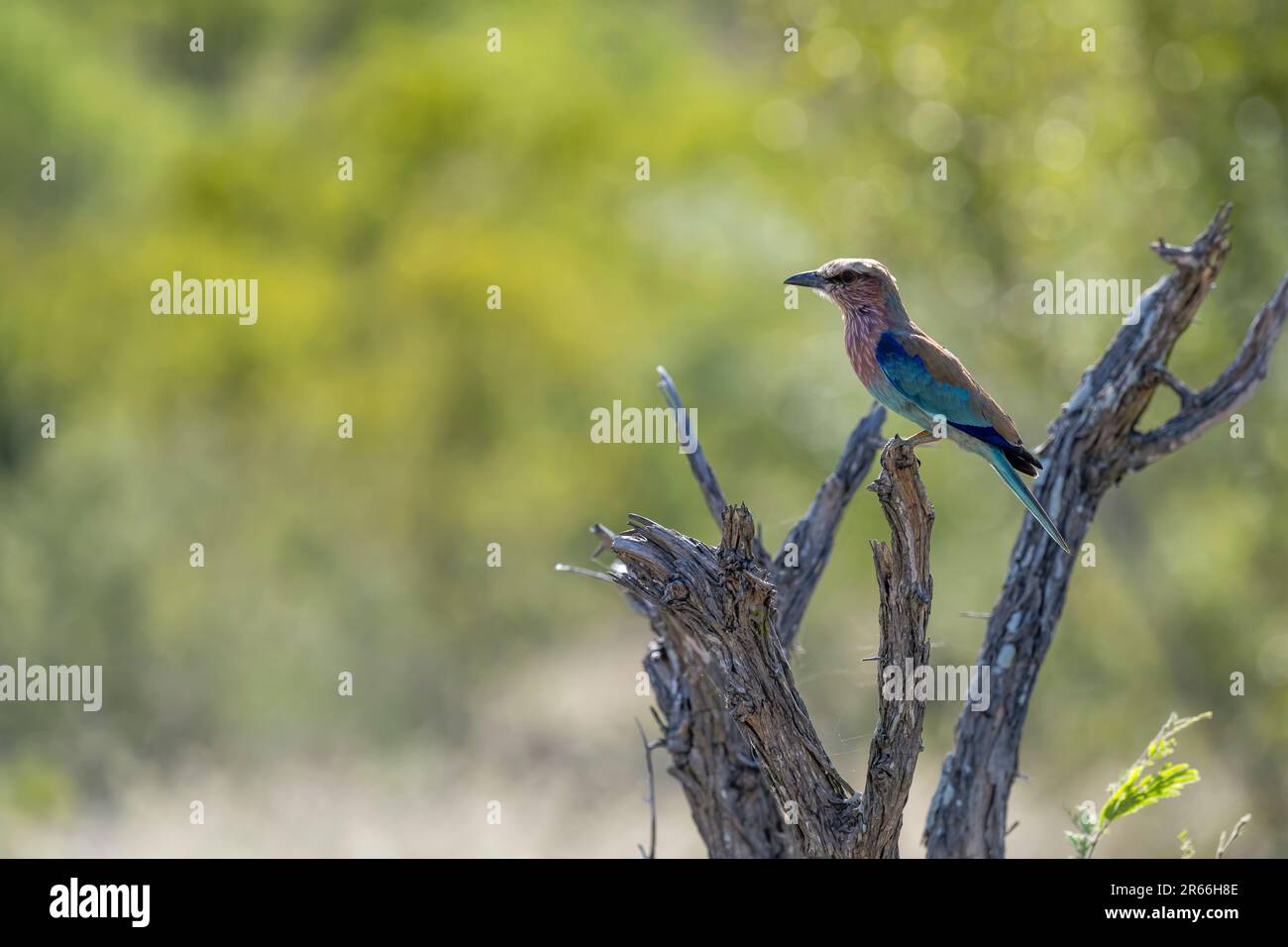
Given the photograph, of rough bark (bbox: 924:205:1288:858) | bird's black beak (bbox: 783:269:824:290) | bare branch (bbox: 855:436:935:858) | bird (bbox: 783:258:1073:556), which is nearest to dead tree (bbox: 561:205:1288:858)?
rough bark (bbox: 924:205:1288:858)

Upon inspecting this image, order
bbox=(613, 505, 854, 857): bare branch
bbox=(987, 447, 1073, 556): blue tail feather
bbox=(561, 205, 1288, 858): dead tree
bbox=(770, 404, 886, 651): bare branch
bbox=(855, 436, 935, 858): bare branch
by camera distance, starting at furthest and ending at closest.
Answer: bbox=(770, 404, 886, 651): bare branch < bbox=(561, 205, 1288, 858): dead tree < bbox=(987, 447, 1073, 556): blue tail feather < bbox=(613, 505, 854, 857): bare branch < bbox=(855, 436, 935, 858): bare branch

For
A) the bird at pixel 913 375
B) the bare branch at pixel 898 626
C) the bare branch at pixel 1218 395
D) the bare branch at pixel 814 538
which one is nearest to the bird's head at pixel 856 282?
the bird at pixel 913 375

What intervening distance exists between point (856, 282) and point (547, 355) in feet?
49.1

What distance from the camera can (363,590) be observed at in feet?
56.8

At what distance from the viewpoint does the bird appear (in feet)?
16.1

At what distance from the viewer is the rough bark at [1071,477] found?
17.5 ft

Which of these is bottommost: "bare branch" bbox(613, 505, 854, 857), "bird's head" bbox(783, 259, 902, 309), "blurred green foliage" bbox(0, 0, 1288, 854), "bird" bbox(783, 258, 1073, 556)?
"bare branch" bbox(613, 505, 854, 857)

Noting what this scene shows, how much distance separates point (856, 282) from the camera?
518 centimetres

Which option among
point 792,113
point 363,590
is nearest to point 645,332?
point 363,590

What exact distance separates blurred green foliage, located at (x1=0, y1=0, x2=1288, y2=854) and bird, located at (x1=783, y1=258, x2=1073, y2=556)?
118 centimetres

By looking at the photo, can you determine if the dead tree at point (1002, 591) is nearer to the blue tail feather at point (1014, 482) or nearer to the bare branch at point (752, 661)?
the bare branch at point (752, 661)

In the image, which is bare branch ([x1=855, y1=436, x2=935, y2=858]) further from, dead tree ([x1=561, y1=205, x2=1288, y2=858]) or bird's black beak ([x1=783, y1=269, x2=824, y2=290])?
bird's black beak ([x1=783, y1=269, x2=824, y2=290])

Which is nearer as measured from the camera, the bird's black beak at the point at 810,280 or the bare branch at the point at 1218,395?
the bird's black beak at the point at 810,280

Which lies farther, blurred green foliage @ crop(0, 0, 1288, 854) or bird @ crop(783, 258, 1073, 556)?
blurred green foliage @ crop(0, 0, 1288, 854)
